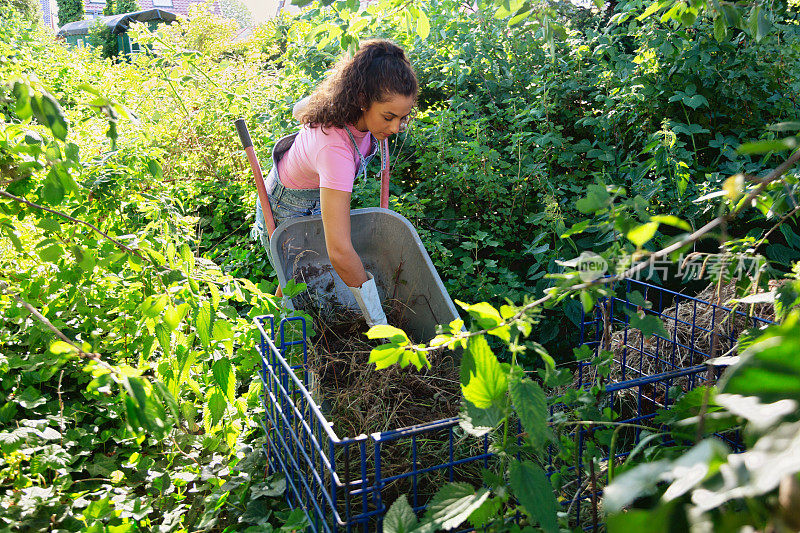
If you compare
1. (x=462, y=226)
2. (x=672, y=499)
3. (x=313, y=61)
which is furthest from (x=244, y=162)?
(x=672, y=499)

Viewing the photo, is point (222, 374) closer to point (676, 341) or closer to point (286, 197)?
point (286, 197)

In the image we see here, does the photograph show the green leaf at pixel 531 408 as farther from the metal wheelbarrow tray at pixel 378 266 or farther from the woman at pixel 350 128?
the metal wheelbarrow tray at pixel 378 266

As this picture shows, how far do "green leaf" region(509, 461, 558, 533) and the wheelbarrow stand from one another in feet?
4.10

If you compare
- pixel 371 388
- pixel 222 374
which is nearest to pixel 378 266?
pixel 371 388

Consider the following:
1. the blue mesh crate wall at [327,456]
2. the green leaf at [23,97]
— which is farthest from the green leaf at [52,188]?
the blue mesh crate wall at [327,456]

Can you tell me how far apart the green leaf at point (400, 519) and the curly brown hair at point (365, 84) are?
4.73 feet

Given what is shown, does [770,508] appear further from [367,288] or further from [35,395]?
[35,395]

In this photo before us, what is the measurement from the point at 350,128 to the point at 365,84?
0.58 feet

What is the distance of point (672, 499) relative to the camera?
0.49 m

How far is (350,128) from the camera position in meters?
2.16

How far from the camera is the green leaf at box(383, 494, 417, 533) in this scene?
0.97 m

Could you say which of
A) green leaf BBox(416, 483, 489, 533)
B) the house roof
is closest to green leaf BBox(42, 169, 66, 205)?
green leaf BBox(416, 483, 489, 533)

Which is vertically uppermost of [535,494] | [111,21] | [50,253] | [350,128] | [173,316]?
[111,21]

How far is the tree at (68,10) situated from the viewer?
25.9m
